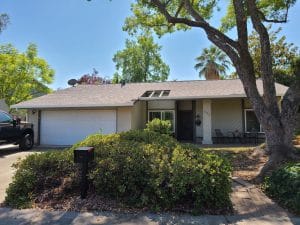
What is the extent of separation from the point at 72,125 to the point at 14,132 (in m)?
4.20

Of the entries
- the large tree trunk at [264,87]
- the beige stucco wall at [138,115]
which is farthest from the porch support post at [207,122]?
the large tree trunk at [264,87]

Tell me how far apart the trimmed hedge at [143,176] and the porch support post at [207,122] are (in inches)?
443

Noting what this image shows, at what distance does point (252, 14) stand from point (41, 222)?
30.3 ft

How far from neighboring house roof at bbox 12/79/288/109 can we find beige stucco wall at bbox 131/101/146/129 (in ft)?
2.29

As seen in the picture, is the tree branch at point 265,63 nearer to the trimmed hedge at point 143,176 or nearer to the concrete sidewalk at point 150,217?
the trimmed hedge at point 143,176

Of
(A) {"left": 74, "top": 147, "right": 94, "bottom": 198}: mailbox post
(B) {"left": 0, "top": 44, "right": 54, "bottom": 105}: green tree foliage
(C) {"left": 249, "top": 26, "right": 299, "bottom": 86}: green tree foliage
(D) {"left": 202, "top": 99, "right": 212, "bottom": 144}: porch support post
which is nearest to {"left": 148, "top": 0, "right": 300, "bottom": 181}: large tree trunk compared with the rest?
(A) {"left": 74, "top": 147, "right": 94, "bottom": 198}: mailbox post

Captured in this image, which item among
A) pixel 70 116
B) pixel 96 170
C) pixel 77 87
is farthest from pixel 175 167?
pixel 77 87

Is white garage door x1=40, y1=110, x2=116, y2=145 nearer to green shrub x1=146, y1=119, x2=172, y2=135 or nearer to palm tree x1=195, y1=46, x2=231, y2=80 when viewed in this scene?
green shrub x1=146, y1=119, x2=172, y2=135

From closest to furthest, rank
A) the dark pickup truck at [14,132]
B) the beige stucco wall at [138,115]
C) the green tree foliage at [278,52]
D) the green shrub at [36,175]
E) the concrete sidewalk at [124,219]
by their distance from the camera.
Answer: the concrete sidewalk at [124,219] < the green shrub at [36,175] < the dark pickup truck at [14,132] < the beige stucco wall at [138,115] < the green tree foliage at [278,52]

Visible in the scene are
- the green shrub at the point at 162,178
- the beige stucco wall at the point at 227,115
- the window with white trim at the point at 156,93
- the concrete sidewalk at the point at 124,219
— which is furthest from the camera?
the beige stucco wall at the point at 227,115

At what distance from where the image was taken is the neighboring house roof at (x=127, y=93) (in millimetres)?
17094

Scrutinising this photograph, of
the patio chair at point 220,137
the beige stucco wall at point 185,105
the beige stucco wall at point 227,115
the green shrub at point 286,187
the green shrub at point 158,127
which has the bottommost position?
the green shrub at point 286,187

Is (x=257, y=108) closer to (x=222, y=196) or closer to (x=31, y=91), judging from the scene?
(x=222, y=196)

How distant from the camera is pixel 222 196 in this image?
5.03 metres
